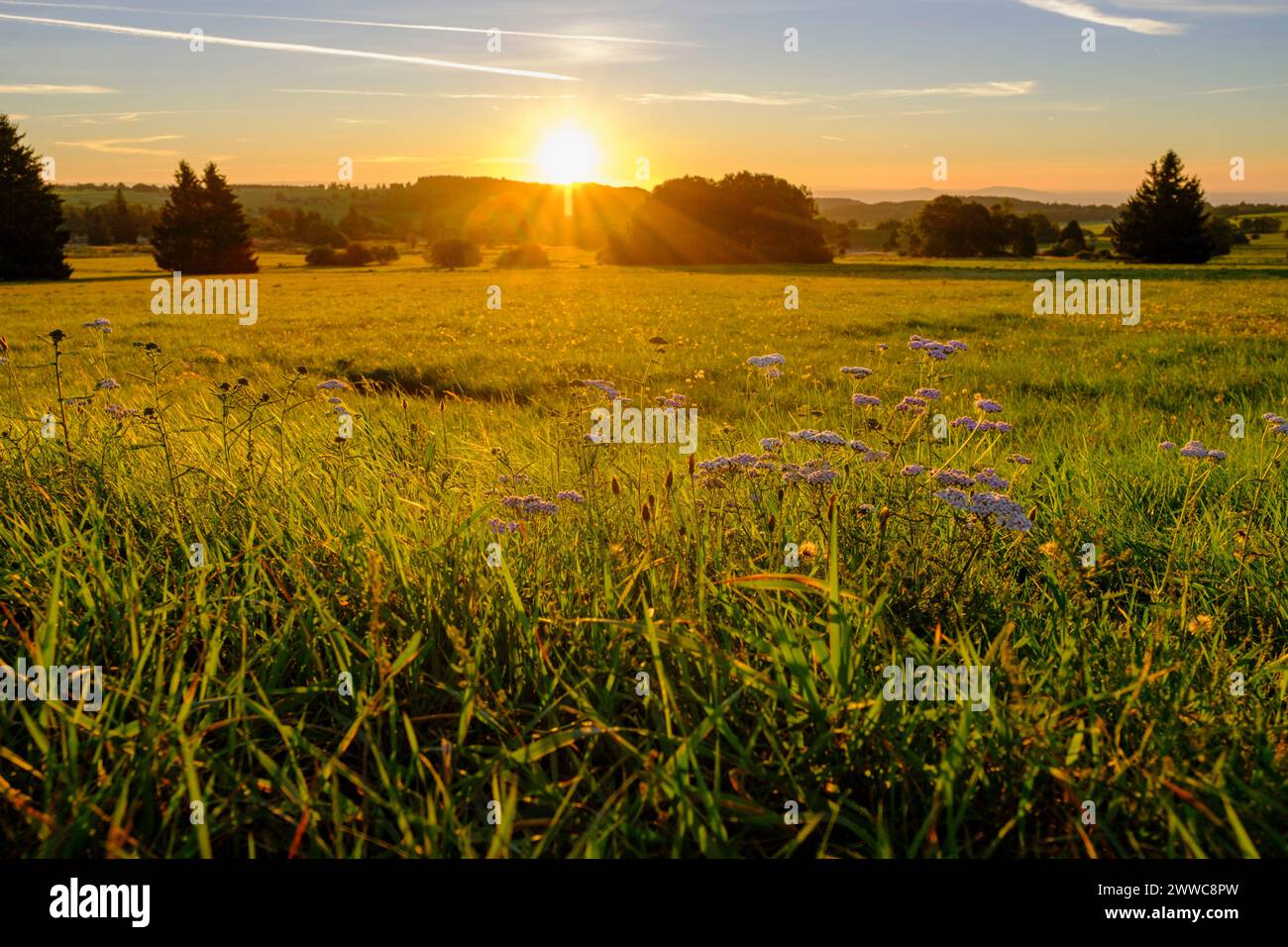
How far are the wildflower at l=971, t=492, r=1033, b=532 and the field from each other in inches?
6.4

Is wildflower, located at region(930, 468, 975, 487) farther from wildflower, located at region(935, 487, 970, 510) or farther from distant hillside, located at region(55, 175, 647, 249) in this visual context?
distant hillside, located at region(55, 175, 647, 249)

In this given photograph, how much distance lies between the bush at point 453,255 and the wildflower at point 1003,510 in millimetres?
63739

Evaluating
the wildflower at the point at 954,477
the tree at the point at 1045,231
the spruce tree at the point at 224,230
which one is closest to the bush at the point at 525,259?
the spruce tree at the point at 224,230

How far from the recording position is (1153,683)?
9.64 ft

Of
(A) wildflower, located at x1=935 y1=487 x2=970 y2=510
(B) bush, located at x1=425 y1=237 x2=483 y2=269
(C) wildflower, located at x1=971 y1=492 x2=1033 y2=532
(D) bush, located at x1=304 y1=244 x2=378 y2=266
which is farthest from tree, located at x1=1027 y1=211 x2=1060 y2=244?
(C) wildflower, located at x1=971 y1=492 x2=1033 y2=532

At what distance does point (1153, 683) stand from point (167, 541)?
4096mm

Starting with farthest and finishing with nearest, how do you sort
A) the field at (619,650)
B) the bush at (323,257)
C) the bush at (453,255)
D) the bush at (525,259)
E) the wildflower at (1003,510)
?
the bush at (323,257)
the bush at (525,259)
the bush at (453,255)
the wildflower at (1003,510)
the field at (619,650)

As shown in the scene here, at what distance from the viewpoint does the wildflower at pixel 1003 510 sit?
319 cm

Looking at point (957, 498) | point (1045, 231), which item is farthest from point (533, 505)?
point (1045, 231)

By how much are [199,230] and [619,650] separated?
231ft

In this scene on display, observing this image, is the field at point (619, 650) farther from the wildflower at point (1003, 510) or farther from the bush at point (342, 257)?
the bush at point (342, 257)

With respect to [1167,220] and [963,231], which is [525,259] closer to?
[963,231]

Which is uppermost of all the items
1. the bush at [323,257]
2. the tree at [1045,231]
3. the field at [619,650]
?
the tree at [1045,231]
